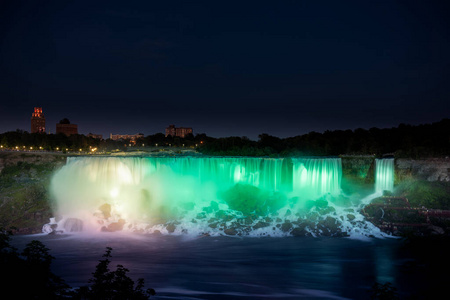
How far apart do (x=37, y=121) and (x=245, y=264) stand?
11115 centimetres

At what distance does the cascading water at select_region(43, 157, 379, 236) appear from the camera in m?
23.9

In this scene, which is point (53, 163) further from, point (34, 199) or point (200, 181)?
point (200, 181)

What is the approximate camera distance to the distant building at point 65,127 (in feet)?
392

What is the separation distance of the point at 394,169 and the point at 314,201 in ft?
24.4

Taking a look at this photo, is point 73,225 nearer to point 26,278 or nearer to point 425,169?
point 26,278

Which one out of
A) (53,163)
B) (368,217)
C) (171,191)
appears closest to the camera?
(368,217)

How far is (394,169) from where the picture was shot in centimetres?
2622

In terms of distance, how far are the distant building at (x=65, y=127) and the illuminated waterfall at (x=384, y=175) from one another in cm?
11695

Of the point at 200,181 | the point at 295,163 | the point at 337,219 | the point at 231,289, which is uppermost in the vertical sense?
the point at 295,163

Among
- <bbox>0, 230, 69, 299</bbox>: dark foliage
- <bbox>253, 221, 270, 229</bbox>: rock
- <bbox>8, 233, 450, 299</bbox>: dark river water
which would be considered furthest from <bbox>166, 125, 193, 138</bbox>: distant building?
<bbox>0, 230, 69, 299</bbox>: dark foliage

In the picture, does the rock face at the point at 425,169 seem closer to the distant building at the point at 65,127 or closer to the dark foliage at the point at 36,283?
the dark foliage at the point at 36,283

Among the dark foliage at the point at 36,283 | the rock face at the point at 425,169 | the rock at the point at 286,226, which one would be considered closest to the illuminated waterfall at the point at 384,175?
the rock face at the point at 425,169

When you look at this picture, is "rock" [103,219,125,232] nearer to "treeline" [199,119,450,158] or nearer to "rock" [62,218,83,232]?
"rock" [62,218,83,232]

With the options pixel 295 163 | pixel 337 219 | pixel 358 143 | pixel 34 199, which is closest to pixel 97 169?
pixel 34 199
